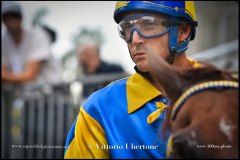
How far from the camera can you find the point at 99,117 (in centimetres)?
258

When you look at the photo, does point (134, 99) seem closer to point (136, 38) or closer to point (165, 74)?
point (136, 38)

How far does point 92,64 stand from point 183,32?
297 cm

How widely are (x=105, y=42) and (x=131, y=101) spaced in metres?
3.88

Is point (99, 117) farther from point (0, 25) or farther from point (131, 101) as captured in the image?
point (0, 25)

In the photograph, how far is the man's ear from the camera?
9.08 ft

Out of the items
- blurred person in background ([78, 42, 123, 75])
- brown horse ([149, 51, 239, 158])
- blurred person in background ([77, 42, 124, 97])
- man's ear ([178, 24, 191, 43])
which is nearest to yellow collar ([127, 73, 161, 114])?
man's ear ([178, 24, 191, 43])

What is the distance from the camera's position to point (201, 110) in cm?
171

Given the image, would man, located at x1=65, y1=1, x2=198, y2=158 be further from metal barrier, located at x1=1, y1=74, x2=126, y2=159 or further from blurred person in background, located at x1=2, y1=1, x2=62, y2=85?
blurred person in background, located at x1=2, y1=1, x2=62, y2=85

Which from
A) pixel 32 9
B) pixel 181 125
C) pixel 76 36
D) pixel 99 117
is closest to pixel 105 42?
pixel 76 36

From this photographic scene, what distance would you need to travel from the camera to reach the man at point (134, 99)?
2465 millimetres

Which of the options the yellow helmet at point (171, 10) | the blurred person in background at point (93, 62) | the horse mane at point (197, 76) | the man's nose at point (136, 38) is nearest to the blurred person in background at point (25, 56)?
the blurred person in background at point (93, 62)

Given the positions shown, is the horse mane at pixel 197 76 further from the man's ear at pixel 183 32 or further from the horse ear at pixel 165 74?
the man's ear at pixel 183 32

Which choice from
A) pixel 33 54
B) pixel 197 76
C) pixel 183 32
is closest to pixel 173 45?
pixel 183 32

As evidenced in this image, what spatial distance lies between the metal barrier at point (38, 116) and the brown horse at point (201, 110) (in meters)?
3.58
